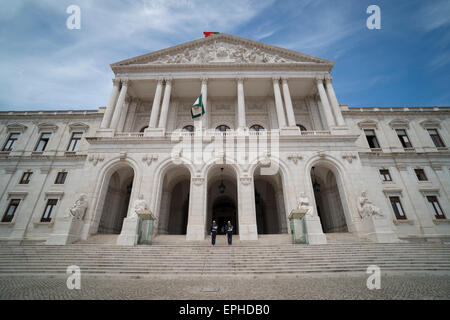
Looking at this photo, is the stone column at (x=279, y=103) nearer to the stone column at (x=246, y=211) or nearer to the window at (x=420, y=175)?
the stone column at (x=246, y=211)

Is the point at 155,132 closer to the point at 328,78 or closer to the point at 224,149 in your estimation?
the point at 224,149

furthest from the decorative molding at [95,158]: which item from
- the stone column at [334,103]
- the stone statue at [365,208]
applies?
the stone column at [334,103]

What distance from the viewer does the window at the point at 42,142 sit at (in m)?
22.5

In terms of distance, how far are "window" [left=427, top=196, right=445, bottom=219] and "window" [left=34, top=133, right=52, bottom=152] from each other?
3870 cm

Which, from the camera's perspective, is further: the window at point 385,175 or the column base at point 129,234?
the window at point 385,175

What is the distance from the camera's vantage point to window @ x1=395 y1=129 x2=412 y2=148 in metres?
21.8

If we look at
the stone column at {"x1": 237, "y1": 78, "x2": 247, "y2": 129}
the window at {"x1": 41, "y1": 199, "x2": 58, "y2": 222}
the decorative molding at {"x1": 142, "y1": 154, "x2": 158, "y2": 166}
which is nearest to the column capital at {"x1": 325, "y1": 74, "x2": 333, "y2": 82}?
the stone column at {"x1": 237, "y1": 78, "x2": 247, "y2": 129}

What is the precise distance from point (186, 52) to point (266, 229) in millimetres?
20721

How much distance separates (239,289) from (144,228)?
815 centimetres

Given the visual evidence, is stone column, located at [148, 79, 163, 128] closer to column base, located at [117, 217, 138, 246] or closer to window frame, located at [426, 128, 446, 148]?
column base, located at [117, 217, 138, 246]

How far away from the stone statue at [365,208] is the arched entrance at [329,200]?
3.37m

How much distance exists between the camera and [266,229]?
67.8 ft

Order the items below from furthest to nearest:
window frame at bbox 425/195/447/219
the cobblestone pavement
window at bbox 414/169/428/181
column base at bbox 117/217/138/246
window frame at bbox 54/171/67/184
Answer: window frame at bbox 54/171/67/184 → window at bbox 414/169/428/181 → window frame at bbox 425/195/447/219 → column base at bbox 117/217/138/246 → the cobblestone pavement
